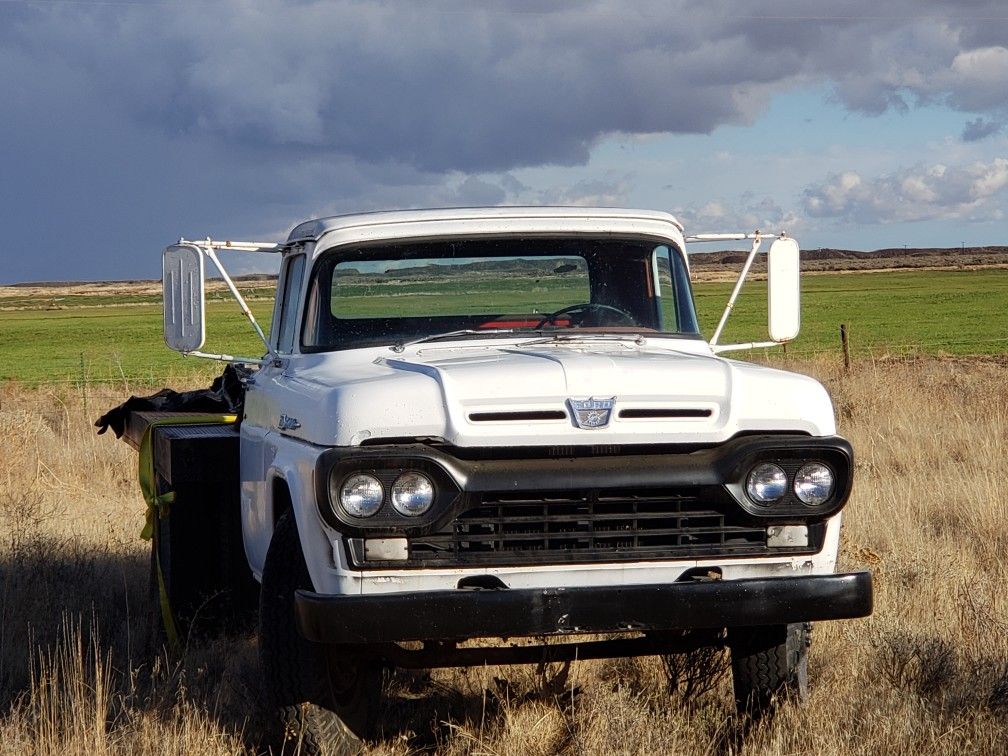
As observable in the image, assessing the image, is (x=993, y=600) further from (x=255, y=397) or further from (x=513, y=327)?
→ (x=255, y=397)

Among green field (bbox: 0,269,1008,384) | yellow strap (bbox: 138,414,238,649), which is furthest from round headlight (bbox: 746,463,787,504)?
green field (bbox: 0,269,1008,384)

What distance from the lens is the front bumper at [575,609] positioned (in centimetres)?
357

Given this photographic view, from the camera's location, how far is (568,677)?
5211mm

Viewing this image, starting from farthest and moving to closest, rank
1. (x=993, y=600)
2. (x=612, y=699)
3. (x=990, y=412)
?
(x=990, y=412) < (x=993, y=600) < (x=612, y=699)

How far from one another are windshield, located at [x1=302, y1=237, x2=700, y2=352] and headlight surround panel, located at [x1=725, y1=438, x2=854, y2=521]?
4.08 ft

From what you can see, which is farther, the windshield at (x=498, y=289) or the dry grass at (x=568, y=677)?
the windshield at (x=498, y=289)

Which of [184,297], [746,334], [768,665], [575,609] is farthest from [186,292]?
[746,334]

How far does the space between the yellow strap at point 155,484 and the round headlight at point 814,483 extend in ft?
9.84

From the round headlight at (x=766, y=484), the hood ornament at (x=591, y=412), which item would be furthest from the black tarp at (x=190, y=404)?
the round headlight at (x=766, y=484)

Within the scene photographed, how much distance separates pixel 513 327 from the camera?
16.9ft

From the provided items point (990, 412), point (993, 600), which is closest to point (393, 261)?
point (993, 600)

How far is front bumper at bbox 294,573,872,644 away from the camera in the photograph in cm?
357

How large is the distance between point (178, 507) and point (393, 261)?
1.53m

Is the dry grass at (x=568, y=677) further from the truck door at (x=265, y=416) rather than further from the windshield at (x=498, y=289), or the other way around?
the windshield at (x=498, y=289)
